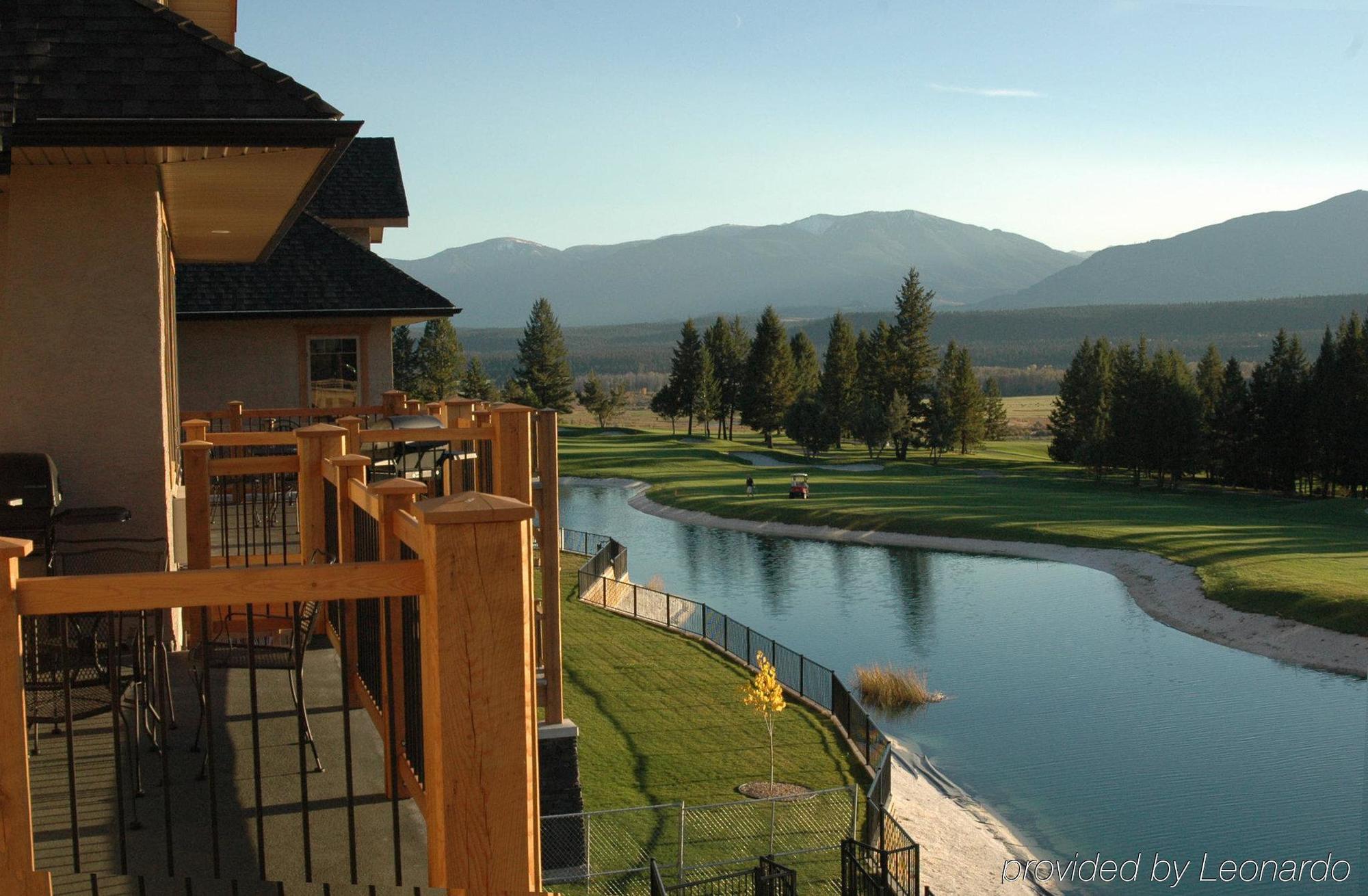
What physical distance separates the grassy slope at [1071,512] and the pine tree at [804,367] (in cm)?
1136

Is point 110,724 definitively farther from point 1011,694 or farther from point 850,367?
point 850,367

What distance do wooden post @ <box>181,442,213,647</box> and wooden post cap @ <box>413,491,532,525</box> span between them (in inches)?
206

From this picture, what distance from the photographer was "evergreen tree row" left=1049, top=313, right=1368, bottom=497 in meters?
57.5

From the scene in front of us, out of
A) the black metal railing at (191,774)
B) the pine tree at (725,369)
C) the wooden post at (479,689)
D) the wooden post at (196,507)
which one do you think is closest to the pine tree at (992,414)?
the pine tree at (725,369)

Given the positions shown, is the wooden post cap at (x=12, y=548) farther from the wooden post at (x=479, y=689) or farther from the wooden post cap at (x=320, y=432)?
the wooden post cap at (x=320, y=432)

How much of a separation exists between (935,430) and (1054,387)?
105276mm

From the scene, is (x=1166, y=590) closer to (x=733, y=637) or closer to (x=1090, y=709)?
(x=1090, y=709)

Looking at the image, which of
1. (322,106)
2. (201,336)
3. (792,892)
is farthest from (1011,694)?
(322,106)

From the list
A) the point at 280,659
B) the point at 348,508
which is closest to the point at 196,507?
the point at 280,659

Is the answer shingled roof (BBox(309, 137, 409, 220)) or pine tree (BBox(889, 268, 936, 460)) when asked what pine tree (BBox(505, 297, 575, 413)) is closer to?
pine tree (BBox(889, 268, 936, 460))

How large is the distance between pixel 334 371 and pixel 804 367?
75559 millimetres

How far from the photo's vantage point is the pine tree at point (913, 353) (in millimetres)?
82062

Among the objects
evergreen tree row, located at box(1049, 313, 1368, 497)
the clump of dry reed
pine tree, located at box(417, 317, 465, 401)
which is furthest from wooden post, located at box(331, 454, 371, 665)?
pine tree, located at box(417, 317, 465, 401)

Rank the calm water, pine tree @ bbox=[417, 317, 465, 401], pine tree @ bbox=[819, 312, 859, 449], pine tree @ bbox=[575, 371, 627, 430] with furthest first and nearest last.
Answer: pine tree @ bbox=[575, 371, 627, 430] < pine tree @ bbox=[819, 312, 859, 449] < pine tree @ bbox=[417, 317, 465, 401] < the calm water
